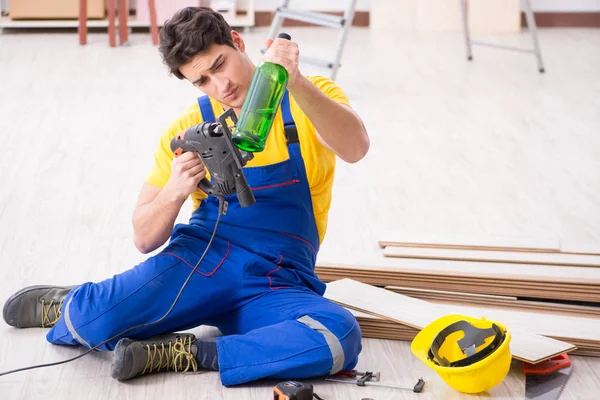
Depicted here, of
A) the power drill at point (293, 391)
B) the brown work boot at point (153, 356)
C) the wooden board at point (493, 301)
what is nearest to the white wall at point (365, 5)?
the wooden board at point (493, 301)

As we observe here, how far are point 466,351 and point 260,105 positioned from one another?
773 millimetres

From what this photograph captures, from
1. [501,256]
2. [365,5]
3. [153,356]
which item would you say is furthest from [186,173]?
[365,5]

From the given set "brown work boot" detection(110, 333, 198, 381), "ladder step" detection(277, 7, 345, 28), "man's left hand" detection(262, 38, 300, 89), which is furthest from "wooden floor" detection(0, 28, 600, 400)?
"man's left hand" detection(262, 38, 300, 89)

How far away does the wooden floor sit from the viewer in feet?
7.48

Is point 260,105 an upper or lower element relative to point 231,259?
upper

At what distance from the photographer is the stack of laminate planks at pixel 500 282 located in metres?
2.41

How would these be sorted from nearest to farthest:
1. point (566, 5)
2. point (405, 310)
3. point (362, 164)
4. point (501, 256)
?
point (405, 310), point (501, 256), point (362, 164), point (566, 5)

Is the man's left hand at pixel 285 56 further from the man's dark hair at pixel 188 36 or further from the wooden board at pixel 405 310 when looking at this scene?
the wooden board at pixel 405 310

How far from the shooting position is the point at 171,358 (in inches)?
86.8

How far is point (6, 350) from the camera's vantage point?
2.36 metres

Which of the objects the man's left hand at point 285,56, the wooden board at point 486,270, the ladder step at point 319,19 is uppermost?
the man's left hand at point 285,56

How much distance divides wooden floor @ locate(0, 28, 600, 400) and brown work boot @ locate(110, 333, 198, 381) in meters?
0.04

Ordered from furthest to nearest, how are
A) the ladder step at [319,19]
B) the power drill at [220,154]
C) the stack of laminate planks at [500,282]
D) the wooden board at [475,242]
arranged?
the ladder step at [319,19], the wooden board at [475,242], the stack of laminate planks at [500,282], the power drill at [220,154]

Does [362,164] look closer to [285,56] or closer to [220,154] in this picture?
[220,154]
